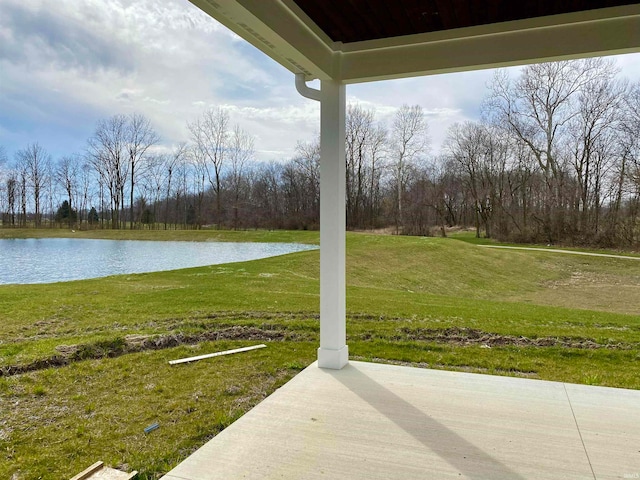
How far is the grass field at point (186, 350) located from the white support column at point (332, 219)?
0.64 meters

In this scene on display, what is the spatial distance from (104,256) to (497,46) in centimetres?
1102

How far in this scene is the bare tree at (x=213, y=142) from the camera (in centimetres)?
1537

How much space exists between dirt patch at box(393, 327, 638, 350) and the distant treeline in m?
8.77

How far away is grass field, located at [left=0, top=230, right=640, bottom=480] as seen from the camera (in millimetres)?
2600

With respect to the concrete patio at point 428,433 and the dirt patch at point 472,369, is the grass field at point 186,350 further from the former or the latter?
the concrete patio at point 428,433

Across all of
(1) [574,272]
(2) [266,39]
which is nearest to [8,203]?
(2) [266,39]

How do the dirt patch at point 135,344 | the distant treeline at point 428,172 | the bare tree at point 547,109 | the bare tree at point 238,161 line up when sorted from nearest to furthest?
the dirt patch at point 135,344 → the distant treeline at point 428,172 → the bare tree at point 547,109 → the bare tree at point 238,161

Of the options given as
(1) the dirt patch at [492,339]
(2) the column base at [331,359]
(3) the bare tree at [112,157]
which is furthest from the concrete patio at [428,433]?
(3) the bare tree at [112,157]

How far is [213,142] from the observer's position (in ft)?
53.3

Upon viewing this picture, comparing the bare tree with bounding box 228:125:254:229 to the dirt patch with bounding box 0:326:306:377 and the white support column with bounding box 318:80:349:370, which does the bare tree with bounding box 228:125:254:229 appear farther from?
the white support column with bounding box 318:80:349:370

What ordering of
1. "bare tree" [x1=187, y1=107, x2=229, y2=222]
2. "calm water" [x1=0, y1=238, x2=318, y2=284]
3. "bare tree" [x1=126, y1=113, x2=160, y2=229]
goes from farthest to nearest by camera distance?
"bare tree" [x1=187, y1=107, x2=229, y2=222]
"bare tree" [x1=126, y1=113, x2=160, y2=229]
"calm water" [x1=0, y1=238, x2=318, y2=284]

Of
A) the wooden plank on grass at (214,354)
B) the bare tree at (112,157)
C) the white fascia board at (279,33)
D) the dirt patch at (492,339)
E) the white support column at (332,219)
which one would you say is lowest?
the dirt patch at (492,339)

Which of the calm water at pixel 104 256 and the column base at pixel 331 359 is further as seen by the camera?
the calm water at pixel 104 256

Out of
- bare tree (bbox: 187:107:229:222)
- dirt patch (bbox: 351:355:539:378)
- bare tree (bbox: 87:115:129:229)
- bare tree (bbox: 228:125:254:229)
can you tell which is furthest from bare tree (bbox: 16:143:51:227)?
dirt patch (bbox: 351:355:539:378)
